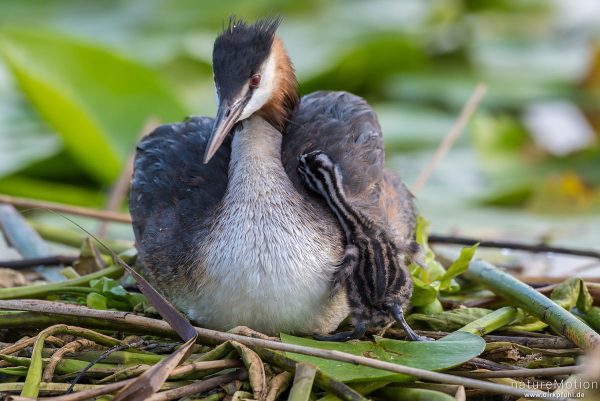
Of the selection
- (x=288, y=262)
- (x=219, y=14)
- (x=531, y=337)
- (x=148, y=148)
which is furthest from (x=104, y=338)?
(x=219, y=14)

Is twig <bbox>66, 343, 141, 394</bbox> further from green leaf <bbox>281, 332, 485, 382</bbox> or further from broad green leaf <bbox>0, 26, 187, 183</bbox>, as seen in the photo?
broad green leaf <bbox>0, 26, 187, 183</bbox>

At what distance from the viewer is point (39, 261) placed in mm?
4664

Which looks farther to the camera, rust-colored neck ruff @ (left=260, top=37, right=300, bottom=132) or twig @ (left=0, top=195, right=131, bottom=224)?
twig @ (left=0, top=195, right=131, bottom=224)

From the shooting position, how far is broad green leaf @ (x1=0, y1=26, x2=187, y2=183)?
21.1 feet

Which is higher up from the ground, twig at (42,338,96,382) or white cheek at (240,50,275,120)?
white cheek at (240,50,275,120)

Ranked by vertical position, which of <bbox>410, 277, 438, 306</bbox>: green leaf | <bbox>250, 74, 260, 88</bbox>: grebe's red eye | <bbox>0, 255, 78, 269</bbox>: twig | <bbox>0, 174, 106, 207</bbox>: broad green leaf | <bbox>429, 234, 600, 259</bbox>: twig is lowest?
<bbox>0, 174, 106, 207</bbox>: broad green leaf

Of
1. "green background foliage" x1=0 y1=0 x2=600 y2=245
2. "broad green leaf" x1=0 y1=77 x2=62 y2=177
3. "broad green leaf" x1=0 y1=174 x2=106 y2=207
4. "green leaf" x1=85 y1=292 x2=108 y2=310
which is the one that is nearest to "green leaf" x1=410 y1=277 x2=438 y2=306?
"green leaf" x1=85 y1=292 x2=108 y2=310

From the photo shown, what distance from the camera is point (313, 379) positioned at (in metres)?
3.39

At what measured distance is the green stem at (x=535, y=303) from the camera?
3666mm

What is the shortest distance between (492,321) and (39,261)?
191 centimetres

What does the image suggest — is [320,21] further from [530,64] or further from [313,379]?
[313,379]

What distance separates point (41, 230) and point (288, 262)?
1.95 m

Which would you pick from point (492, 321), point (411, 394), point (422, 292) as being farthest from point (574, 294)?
point (411, 394)

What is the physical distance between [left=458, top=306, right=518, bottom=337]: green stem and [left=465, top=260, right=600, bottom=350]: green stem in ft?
0.15
